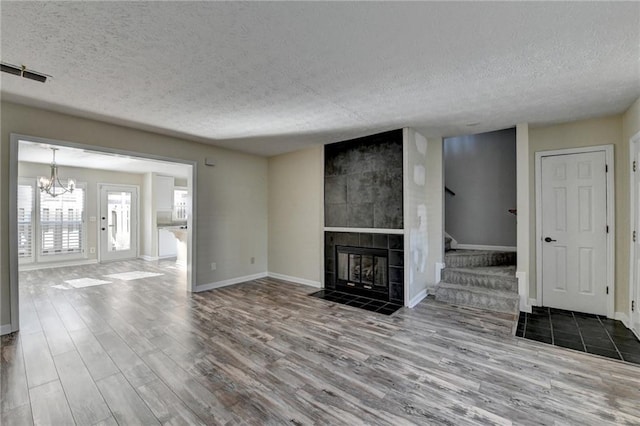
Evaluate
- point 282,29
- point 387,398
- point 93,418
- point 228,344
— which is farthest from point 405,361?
point 282,29

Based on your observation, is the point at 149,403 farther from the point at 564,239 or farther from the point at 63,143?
the point at 564,239

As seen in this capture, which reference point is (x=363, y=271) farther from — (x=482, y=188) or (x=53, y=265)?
(x=53, y=265)

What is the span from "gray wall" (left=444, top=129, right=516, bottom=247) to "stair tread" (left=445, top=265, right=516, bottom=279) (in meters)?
0.86

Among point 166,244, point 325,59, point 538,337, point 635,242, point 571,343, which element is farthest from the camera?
point 166,244

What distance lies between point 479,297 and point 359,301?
5.47 ft

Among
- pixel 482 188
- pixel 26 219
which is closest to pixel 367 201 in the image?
pixel 482 188

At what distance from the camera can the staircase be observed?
12.3 feet

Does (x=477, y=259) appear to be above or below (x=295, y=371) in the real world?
above

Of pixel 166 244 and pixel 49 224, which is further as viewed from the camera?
pixel 166 244

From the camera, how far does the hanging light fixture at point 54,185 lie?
232 inches

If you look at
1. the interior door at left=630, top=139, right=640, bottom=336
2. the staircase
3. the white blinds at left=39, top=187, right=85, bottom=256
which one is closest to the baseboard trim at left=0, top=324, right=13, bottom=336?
the white blinds at left=39, top=187, right=85, bottom=256

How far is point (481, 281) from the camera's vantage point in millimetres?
4145

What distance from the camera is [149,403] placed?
1.95 metres

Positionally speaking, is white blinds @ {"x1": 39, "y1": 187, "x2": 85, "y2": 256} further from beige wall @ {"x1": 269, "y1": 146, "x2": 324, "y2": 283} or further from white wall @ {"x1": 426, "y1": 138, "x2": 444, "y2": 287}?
white wall @ {"x1": 426, "y1": 138, "x2": 444, "y2": 287}
